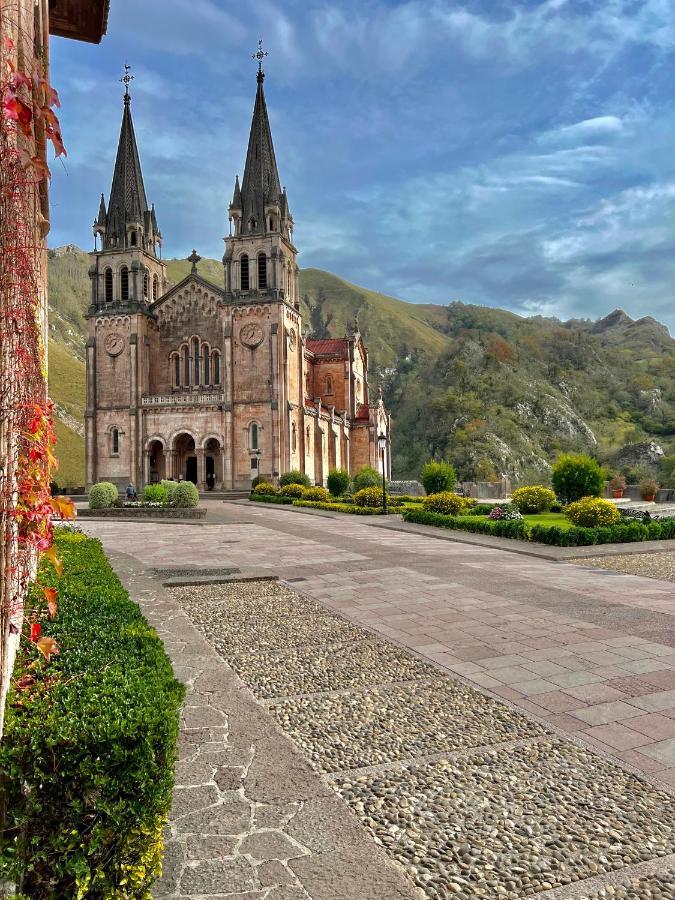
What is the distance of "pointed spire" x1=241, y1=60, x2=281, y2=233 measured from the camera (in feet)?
146

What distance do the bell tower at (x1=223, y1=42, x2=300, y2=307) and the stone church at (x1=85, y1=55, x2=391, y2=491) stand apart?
8 centimetres

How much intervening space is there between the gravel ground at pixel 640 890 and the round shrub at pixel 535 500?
21.6 meters

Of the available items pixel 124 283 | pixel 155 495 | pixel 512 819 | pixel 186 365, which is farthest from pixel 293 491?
pixel 512 819

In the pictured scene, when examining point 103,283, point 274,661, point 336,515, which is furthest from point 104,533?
point 103,283

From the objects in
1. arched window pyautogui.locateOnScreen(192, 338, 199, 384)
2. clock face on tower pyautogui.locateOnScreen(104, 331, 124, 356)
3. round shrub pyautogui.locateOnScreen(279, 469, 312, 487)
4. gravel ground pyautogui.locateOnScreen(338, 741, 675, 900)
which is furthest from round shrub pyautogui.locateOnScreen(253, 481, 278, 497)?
gravel ground pyautogui.locateOnScreen(338, 741, 675, 900)

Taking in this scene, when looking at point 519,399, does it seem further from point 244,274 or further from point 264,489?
point 264,489

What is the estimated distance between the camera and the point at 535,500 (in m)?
23.8

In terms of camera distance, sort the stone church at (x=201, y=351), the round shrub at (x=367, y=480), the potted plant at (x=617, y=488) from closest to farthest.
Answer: the potted plant at (x=617, y=488)
the round shrub at (x=367, y=480)
the stone church at (x=201, y=351)

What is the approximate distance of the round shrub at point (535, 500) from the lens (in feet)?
78.0

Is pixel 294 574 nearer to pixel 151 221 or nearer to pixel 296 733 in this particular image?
pixel 296 733

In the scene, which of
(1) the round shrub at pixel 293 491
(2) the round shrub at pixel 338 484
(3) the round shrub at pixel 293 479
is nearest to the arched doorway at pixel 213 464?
(3) the round shrub at pixel 293 479

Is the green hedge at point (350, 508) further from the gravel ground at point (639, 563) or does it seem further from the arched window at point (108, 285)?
the arched window at point (108, 285)

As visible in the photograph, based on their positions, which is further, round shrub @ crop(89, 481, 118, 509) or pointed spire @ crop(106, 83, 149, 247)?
pointed spire @ crop(106, 83, 149, 247)

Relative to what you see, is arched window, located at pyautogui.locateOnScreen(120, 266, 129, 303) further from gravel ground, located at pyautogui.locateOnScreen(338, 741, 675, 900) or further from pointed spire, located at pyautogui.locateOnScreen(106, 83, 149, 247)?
gravel ground, located at pyautogui.locateOnScreen(338, 741, 675, 900)
